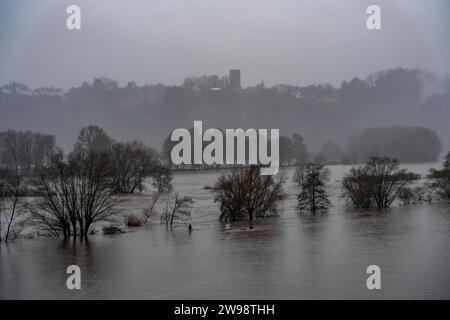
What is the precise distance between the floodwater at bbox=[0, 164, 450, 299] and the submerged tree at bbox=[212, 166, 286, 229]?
4.35 feet

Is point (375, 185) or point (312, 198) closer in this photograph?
point (312, 198)

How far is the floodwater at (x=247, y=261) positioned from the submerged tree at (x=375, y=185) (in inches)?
216

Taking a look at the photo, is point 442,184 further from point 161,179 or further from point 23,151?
point 23,151

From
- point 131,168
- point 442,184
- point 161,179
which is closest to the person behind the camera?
point 442,184

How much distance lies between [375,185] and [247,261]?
1844 centimetres

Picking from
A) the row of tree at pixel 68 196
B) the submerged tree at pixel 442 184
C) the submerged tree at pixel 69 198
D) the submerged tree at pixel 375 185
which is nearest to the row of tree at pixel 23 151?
→ the row of tree at pixel 68 196

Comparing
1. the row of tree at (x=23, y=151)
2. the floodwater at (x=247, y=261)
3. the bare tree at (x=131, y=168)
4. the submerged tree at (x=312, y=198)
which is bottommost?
the floodwater at (x=247, y=261)

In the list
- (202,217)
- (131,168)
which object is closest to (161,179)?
(131,168)

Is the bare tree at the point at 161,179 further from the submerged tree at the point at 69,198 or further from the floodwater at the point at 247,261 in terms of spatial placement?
the submerged tree at the point at 69,198

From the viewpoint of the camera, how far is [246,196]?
1138 inches

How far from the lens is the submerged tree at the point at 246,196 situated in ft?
94.1

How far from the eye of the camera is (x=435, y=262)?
16.3m
